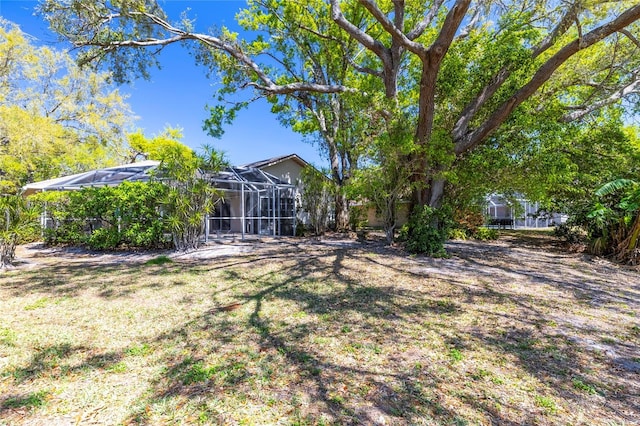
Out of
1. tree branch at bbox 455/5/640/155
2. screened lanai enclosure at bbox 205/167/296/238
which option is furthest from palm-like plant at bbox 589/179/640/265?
screened lanai enclosure at bbox 205/167/296/238

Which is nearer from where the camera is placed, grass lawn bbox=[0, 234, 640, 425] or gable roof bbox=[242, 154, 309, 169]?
grass lawn bbox=[0, 234, 640, 425]

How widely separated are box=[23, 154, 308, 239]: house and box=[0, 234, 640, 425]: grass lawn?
7.67m

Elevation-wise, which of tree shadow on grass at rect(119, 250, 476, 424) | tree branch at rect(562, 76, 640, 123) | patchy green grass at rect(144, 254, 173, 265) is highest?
tree branch at rect(562, 76, 640, 123)

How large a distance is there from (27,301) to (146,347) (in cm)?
333

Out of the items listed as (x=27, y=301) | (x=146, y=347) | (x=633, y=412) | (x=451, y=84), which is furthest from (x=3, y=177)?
(x=633, y=412)

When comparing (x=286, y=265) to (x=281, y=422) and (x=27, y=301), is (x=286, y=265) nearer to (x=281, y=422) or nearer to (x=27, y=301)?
(x=27, y=301)

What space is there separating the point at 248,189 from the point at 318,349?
43.6 feet

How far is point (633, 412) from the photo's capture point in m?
2.54

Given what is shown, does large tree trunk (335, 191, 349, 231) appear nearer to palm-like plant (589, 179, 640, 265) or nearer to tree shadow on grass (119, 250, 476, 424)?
palm-like plant (589, 179, 640, 265)

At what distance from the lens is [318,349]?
140 inches

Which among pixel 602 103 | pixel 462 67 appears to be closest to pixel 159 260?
pixel 462 67

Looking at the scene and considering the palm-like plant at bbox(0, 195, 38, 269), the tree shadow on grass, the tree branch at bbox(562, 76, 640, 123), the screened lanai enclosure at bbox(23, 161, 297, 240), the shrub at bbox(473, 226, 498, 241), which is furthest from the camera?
the shrub at bbox(473, 226, 498, 241)

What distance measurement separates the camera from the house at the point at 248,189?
13.7 meters

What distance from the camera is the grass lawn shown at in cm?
256
